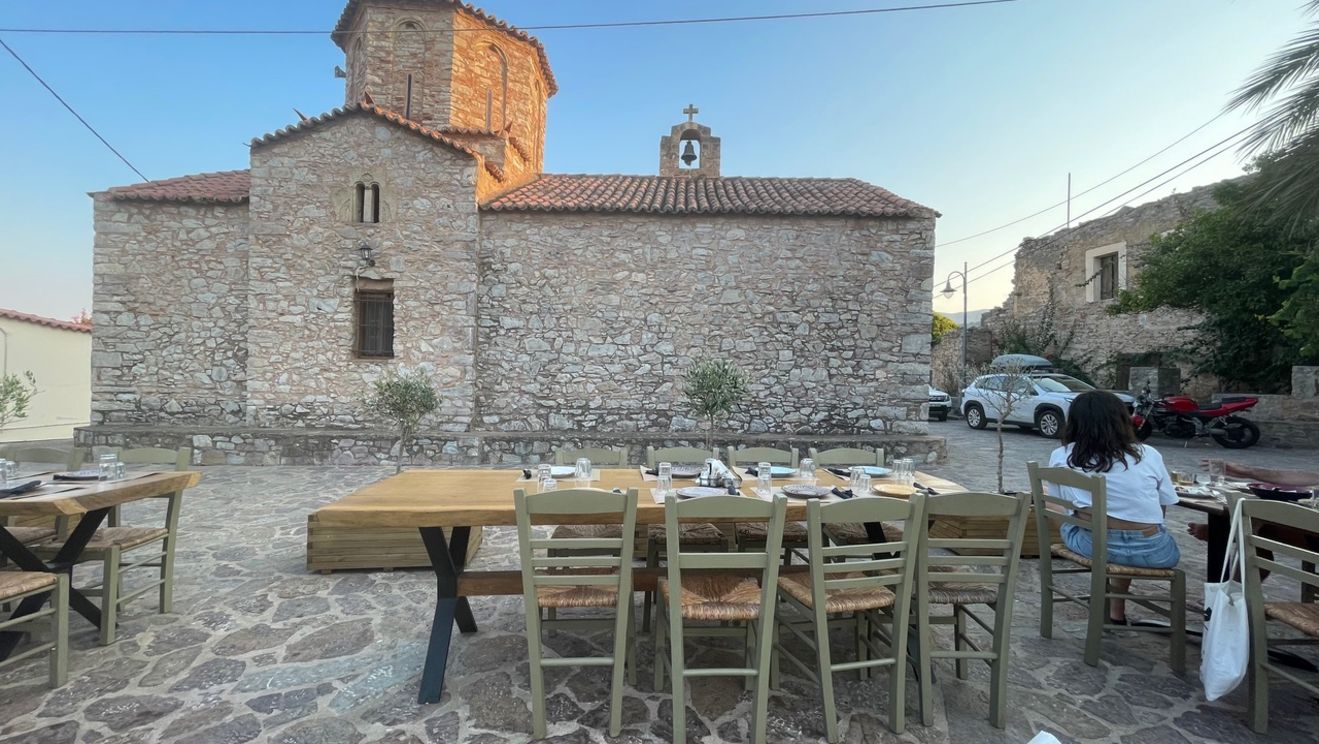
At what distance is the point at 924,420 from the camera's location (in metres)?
8.79

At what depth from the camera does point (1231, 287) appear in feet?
36.6

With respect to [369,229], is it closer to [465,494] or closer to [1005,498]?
[465,494]

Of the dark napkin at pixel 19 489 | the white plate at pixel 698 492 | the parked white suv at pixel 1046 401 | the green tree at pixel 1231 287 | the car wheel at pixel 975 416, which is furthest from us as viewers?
the car wheel at pixel 975 416

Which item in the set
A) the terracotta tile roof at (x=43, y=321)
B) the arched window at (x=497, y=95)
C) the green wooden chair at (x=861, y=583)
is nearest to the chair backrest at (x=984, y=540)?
the green wooden chair at (x=861, y=583)

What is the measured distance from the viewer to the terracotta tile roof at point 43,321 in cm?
1034

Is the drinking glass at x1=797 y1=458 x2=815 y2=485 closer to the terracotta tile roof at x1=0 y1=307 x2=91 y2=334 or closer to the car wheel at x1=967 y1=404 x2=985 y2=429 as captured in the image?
the car wheel at x1=967 y1=404 x2=985 y2=429

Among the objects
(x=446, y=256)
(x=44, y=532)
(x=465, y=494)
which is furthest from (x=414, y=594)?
(x=446, y=256)

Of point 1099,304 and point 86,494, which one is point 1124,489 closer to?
point 86,494

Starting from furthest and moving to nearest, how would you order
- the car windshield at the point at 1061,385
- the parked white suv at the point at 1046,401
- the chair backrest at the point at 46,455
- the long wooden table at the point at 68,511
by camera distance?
the car windshield at the point at 1061,385
the parked white suv at the point at 1046,401
the chair backrest at the point at 46,455
the long wooden table at the point at 68,511

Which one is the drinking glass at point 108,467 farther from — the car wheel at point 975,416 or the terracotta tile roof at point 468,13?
the car wheel at point 975,416

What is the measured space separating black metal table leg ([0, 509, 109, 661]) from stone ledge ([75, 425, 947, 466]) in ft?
17.1

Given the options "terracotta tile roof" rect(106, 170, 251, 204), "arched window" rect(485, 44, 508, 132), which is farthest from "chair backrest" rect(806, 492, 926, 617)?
"arched window" rect(485, 44, 508, 132)

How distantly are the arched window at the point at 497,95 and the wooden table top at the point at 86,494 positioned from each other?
30.0 ft

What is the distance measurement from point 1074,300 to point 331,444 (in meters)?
19.9
